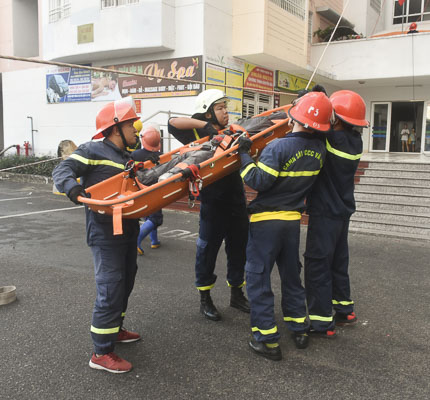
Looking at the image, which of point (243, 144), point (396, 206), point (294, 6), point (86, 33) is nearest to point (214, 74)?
point (86, 33)

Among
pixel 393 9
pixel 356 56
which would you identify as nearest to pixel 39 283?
pixel 356 56

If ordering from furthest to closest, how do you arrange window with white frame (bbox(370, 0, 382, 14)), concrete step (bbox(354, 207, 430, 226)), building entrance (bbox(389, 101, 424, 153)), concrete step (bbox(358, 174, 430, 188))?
1. window with white frame (bbox(370, 0, 382, 14))
2. building entrance (bbox(389, 101, 424, 153))
3. concrete step (bbox(358, 174, 430, 188))
4. concrete step (bbox(354, 207, 430, 226))

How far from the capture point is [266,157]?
115 inches

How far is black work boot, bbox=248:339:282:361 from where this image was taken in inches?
115

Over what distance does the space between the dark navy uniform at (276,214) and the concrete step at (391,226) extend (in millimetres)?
4770

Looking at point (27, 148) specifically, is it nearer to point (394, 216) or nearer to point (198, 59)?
point (198, 59)

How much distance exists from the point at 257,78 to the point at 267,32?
1.69 metres

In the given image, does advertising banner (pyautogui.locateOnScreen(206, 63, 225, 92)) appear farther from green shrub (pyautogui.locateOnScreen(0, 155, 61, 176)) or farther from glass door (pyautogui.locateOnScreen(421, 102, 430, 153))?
glass door (pyautogui.locateOnScreen(421, 102, 430, 153))

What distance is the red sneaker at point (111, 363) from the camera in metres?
2.74

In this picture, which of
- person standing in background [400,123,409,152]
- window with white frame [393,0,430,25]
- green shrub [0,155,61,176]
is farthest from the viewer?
window with white frame [393,0,430,25]

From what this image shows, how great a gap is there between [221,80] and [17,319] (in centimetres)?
977

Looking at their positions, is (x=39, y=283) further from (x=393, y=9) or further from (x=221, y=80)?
(x=393, y=9)

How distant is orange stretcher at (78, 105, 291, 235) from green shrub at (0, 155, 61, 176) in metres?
12.3

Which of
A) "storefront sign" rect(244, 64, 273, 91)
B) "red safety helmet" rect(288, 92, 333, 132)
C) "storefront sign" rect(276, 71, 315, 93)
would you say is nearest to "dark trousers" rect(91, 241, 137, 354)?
"red safety helmet" rect(288, 92, 333, 132)
